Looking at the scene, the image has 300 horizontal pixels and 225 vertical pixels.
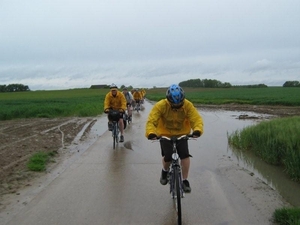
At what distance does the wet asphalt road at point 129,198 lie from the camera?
16.9 feet

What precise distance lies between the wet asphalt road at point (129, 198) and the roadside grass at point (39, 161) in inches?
27.5

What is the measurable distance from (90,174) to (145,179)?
1.33 meters

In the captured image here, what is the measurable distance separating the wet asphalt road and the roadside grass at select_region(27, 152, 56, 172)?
0.70 metres

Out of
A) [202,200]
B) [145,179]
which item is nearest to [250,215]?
[202,200]

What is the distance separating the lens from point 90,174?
309 inches

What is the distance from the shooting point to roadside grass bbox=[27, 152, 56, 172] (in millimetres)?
8281

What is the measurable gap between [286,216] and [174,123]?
216 centimetres

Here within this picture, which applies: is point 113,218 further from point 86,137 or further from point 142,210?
point 86,137

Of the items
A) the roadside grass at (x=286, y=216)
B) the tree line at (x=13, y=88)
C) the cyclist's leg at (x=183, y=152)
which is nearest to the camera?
the roadside grass at (x=286, y=216)

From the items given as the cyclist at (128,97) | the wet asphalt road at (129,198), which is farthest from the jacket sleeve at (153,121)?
the cyclist at (128,97)

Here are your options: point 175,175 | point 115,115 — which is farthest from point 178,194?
point 115,115

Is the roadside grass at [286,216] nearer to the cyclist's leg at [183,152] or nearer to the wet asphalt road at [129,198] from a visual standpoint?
the wet asphalt road at [129,198]

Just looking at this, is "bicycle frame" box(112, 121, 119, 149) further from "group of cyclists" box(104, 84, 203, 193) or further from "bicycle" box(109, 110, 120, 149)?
"group of cyclists" box(104, 84, 203, 193)

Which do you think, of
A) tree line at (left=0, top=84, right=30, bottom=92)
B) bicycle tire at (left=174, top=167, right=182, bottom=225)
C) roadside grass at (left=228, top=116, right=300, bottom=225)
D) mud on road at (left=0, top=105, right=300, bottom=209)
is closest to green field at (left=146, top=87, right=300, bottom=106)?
roadside grass at (left=228, top=116, right=300, bottom=225)
